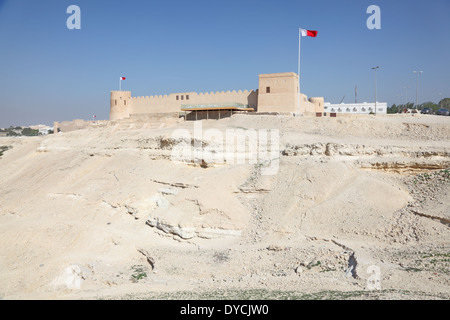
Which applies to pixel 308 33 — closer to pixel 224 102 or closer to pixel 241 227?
pixel 224 102

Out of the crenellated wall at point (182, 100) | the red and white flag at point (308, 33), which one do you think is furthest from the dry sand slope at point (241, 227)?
the crenellated wall at point (182, 100)

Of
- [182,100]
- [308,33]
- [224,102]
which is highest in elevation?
[308,33]

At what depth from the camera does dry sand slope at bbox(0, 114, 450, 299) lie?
864 cm

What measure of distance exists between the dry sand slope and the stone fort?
11.0 metres

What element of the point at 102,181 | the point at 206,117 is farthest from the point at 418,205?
the point at 206,117

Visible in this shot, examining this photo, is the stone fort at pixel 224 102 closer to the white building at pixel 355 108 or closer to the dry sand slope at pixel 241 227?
the dry sand slope at pixel 241 227

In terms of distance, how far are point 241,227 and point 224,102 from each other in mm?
20580

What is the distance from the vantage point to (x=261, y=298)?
719 centimetres

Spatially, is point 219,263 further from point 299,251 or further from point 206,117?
point 206,117

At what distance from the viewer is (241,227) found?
1214 centimetres

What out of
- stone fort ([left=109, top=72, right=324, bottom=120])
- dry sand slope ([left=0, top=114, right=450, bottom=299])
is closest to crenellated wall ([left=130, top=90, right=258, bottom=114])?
stone fort ([left=109, top=72, right=324, bottom=120])

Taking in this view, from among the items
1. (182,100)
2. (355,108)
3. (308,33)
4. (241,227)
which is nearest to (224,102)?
(182,100)

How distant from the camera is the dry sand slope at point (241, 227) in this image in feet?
28.3

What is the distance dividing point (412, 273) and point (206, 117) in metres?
24.2
